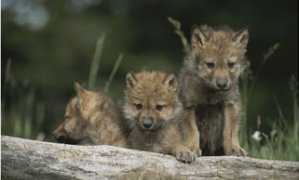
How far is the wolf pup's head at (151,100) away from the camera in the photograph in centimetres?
869

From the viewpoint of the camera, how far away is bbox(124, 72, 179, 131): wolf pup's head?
8.69 meters

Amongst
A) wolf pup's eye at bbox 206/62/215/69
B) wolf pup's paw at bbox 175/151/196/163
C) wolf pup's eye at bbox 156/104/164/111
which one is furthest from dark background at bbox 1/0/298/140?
wolf pup's paw at bbox 175/151/196/163

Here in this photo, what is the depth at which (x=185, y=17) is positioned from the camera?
2073cm

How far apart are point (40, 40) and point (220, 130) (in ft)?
38.3

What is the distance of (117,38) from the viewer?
20.4 m

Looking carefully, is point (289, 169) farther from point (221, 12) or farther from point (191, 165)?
point (221, 12)

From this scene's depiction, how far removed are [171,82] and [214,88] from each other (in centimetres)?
37

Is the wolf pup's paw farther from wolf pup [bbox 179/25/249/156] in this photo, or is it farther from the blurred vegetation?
the blurred vegetation

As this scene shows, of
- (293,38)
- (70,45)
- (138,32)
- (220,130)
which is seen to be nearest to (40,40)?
(70,45)

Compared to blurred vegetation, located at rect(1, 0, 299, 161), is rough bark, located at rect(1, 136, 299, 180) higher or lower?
lower

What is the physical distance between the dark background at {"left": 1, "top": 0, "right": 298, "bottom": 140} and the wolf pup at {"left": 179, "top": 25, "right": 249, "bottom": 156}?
9.26m

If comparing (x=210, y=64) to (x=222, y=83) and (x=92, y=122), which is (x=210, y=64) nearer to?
(x=222, y=83)

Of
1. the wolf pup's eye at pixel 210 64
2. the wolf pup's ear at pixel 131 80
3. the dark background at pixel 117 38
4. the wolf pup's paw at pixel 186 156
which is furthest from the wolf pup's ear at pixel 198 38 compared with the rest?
the dark background at pixel 117 38

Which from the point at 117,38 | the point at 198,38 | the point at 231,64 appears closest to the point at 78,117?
the point at 198,38
